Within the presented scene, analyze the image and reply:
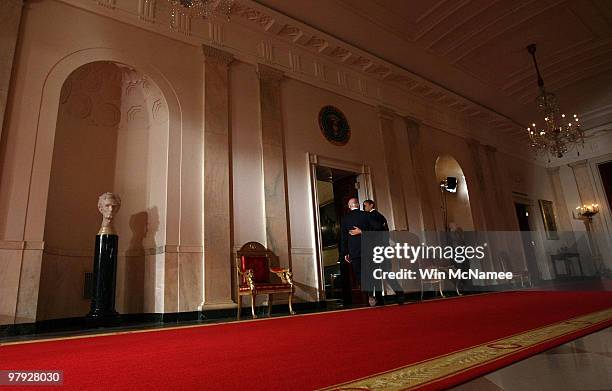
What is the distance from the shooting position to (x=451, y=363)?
1.45 metres

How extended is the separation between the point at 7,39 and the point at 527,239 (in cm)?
1357

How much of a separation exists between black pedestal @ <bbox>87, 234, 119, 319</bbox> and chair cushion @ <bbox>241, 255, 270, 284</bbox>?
176 centimetres

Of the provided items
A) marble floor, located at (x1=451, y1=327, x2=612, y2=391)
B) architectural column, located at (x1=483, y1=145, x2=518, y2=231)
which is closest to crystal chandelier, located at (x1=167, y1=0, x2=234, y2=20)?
marble floor, located at (x1=451, y1=327, x2=612, y2=391)

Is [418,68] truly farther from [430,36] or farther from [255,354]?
[255,354]

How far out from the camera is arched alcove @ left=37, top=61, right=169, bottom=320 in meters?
4.99

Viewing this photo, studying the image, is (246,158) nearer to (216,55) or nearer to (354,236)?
Result: (216,55)

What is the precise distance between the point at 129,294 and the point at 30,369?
3.76 m

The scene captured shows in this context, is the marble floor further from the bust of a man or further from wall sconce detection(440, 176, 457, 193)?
wall sconce detection(440, 176, 457, 193)

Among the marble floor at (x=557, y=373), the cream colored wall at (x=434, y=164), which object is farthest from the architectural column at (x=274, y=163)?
the marble floor at (x=557, y=373)

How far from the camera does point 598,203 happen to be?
43.6ft

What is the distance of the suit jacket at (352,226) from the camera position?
17.4ft

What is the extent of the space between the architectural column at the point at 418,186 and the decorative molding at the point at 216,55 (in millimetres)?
4955

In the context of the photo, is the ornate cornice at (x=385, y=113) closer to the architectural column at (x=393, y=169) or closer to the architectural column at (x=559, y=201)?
the architectural column at (x=393, y=169)

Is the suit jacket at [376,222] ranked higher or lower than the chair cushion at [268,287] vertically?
higher
